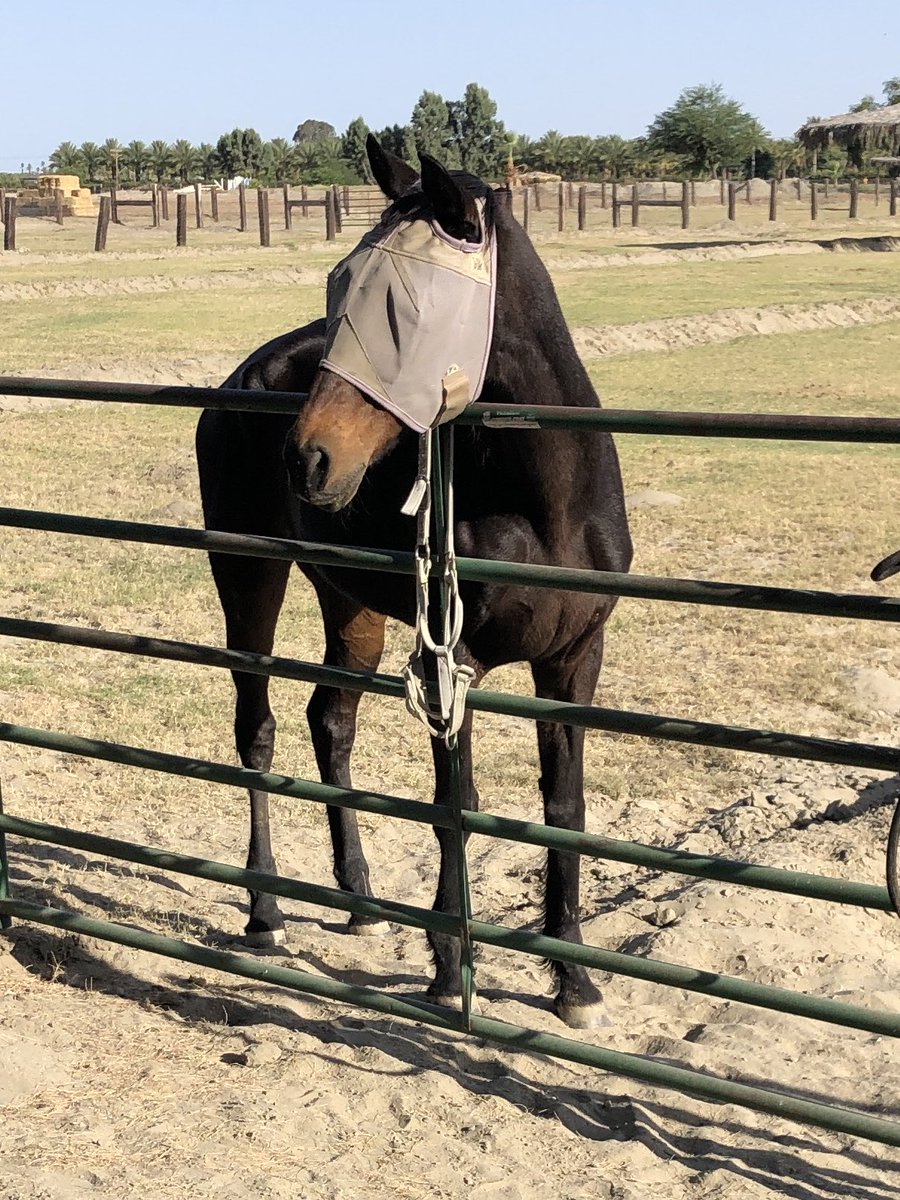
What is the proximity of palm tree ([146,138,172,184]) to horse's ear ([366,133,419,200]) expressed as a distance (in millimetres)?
75742

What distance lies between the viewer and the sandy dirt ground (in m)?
2.96

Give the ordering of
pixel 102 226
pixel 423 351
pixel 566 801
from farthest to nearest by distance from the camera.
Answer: pixel 102 226 < pixel 566 801 < pixel 423 351

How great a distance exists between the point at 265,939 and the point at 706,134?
74.8 metres

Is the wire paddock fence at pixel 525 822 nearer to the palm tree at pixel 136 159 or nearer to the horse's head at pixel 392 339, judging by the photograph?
the horse's head at pixel 392 339

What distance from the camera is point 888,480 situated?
10.9 meters

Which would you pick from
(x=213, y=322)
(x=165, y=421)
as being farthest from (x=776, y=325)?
(x=165, y=421)

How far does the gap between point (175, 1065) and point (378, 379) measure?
1715mm

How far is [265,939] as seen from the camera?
4.26 meters

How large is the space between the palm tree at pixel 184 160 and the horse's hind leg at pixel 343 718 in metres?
74.6

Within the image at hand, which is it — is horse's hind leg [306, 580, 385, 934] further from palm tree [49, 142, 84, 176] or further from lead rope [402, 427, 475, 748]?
palm tree [49, 142, 84, 176]

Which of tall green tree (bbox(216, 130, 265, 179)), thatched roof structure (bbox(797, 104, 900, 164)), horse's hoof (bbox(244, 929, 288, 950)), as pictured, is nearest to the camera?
horse's hoof (bbox(244, 929, 288, 950))

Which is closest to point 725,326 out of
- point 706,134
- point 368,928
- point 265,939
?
point 368,928

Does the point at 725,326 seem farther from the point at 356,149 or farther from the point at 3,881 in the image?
the point at 356,149

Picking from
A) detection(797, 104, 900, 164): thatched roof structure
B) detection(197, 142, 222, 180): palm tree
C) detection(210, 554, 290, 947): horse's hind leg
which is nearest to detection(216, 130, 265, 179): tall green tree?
detection(197, 142, 222, 180): palm tree
